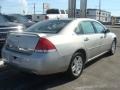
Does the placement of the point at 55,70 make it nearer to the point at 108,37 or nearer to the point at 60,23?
the point at 60,23

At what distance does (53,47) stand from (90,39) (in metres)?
1.74

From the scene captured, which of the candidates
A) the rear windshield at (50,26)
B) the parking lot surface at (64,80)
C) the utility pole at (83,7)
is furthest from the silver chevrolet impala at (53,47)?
Result: the utility pole at (83,7)

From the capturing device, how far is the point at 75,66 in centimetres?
638

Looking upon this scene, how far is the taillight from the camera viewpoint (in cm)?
552

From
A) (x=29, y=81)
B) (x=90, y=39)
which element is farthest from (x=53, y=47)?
(x=90, y=39)

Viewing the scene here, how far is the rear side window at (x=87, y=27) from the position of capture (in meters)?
6.99

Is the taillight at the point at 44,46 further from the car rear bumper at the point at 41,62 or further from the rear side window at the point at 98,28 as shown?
the rear side window at the point at 98,28

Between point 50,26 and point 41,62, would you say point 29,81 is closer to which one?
point 41,62

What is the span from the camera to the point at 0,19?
9.66 meters

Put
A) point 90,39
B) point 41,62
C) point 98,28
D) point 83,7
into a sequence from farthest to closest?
point 83,7, point 98,28, point 90,39, point 41,62

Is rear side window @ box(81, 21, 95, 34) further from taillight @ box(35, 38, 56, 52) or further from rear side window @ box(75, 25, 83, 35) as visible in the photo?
taillight @ box(35, 38, 56, 52)

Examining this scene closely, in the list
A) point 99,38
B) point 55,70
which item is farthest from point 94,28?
point 55,70

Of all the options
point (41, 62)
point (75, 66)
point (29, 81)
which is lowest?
point (29, 81)

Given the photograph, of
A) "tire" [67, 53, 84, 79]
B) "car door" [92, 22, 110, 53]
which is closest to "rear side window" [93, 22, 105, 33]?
"car door" [92, 22, 110, 53]
